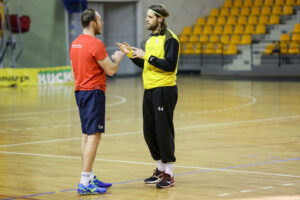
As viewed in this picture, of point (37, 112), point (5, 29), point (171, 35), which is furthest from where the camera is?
point (5, 29)

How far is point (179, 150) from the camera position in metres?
8.52

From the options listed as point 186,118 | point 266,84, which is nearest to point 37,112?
point 186,118

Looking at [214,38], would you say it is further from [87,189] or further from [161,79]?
[87,189]

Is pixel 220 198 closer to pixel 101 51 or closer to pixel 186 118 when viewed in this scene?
pixel 101 51

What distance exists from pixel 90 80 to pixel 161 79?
77 cm

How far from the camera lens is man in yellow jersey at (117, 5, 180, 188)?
246 inches

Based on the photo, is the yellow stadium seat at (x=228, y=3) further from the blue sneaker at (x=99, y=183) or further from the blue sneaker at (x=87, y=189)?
the blue sneaker at (x=87, y=189)

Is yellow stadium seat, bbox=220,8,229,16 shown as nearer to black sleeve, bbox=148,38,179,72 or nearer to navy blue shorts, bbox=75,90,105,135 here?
black sleeve, bbox=148,38,179,72

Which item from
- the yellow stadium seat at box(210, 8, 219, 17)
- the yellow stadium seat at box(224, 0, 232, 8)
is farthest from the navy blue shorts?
the yellow stadium seat at box(224, 0, 232, 8)

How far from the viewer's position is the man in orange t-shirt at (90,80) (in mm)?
5953

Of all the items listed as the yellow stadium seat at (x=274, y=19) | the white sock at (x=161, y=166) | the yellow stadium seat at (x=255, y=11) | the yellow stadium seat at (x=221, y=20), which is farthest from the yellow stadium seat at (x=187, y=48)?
the white sock at (x=161, y=166)

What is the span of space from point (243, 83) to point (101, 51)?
A: 15.5m

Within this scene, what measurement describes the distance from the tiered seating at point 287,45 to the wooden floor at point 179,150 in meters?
8.35

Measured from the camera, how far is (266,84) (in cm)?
2041
